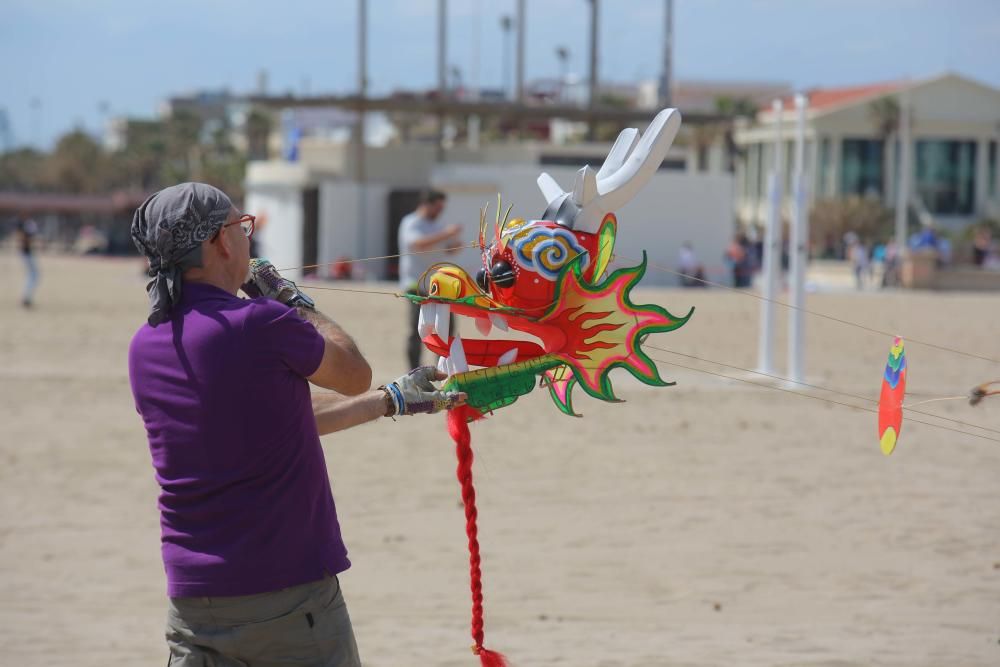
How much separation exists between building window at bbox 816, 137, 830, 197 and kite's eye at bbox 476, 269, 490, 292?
177 ft

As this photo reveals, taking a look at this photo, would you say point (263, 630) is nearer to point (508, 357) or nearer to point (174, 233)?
point (174, 233)

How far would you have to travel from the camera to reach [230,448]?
2811 mm

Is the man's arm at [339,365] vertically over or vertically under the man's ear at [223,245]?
under

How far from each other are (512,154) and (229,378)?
107 feet

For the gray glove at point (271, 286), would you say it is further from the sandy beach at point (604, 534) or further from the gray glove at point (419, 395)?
the sandy beach at point (604, 534)

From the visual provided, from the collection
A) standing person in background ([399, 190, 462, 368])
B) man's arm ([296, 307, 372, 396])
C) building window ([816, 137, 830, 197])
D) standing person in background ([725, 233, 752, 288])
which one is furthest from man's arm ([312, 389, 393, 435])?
building window ([816, 137, 830, 197])

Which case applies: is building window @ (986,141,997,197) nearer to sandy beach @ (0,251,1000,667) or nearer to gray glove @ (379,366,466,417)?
sandy beach @ (0,251,1000,667)

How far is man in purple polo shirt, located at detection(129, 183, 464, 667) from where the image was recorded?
279cm

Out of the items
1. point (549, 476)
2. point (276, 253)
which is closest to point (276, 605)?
point (549, 476)

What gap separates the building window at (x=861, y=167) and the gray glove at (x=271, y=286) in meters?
55.1

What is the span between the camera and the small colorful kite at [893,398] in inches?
157

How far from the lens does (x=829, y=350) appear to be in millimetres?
15383

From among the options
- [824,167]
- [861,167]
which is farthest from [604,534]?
[861,167]

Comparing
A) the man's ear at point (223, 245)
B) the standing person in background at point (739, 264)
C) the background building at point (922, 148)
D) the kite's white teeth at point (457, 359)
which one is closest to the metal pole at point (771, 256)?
the kite's white teeth at point (457, 359)
